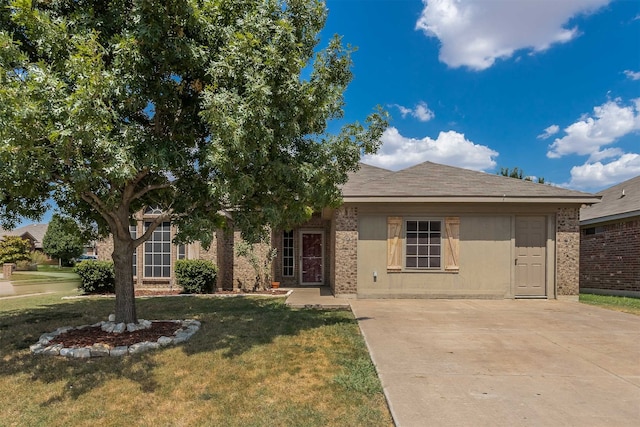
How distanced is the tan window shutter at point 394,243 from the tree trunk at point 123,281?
20.8ft

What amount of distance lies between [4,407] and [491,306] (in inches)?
353

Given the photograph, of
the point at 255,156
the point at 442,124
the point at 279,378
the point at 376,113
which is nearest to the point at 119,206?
the point at 255,156

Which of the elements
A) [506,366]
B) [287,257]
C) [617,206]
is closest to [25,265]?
[287,257]

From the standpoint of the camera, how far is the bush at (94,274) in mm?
11234

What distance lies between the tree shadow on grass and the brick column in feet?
5.69

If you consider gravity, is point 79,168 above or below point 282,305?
above

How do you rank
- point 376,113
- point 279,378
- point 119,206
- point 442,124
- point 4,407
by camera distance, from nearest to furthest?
point 4,407 < point 279,378 < point 119,206 < point 376,113 < point 442,124

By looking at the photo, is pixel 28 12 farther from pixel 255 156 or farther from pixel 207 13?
pixel 255 156

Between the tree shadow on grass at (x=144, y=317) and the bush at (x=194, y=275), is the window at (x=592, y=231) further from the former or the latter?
the bush at (x=194, y=275)

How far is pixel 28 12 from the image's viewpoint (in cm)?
440

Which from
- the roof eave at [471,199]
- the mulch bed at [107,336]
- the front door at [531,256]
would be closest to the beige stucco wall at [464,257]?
the front door at [531,256]

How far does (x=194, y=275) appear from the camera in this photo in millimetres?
11195

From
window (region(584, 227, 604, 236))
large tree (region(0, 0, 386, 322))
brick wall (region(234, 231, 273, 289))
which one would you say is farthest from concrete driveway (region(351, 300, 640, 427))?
window (region(584, 227, 604, 236))

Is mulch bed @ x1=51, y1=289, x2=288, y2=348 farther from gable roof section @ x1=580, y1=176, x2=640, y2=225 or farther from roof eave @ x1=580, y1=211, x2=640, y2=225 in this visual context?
gable roof section @ x1=580, y1=176, x2=640, y2=225
